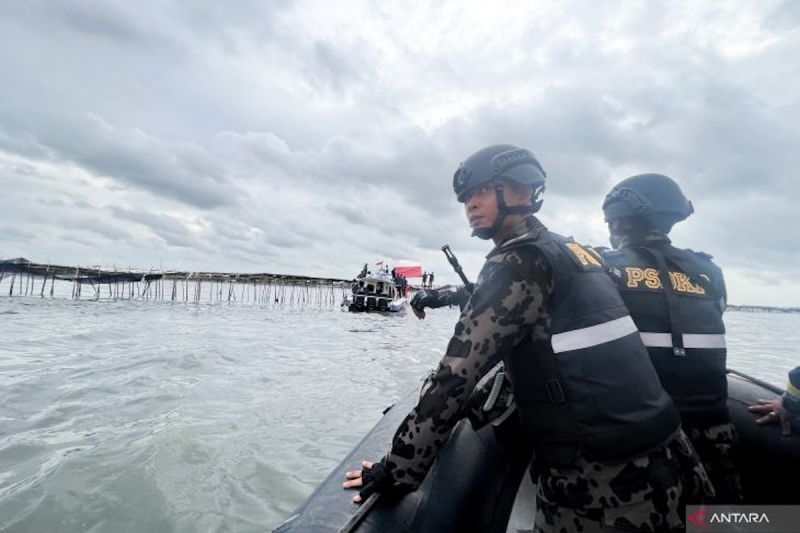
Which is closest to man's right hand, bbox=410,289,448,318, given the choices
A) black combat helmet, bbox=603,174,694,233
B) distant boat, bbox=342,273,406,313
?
black combat helmet, bbox=603,174,694,233

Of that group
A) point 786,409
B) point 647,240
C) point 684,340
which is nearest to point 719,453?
point 786,409

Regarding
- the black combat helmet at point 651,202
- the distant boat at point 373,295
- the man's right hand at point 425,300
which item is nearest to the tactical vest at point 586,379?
the man's right hand at point 425,300

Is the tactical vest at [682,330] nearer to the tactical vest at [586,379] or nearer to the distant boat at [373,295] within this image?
the tactical vest at [586,379]

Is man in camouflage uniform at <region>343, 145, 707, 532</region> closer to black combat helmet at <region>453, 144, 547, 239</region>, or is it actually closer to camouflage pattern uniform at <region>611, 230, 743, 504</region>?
black combat helmet at <region>453, 144, 547, 239</region>

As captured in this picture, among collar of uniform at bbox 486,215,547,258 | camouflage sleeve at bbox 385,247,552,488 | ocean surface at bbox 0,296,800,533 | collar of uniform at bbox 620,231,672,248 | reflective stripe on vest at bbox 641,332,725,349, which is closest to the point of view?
camouflage sleeve at bbox 385,247,552,488

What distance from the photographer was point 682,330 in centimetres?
229

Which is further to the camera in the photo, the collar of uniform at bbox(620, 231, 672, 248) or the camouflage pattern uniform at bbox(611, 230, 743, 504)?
the collar of uniform at bbox(620, 231, 672, 248)

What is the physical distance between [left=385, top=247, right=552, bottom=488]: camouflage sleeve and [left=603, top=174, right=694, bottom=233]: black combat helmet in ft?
4.68

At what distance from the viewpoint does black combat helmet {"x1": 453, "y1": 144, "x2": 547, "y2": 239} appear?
6.72ft

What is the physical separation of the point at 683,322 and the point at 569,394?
3.93 ft

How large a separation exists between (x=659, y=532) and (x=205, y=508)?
3952mm

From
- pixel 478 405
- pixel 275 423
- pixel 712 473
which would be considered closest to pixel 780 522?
pixel 712 473

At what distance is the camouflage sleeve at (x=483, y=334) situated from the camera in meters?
1.63

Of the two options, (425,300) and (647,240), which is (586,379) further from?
(647,240)
